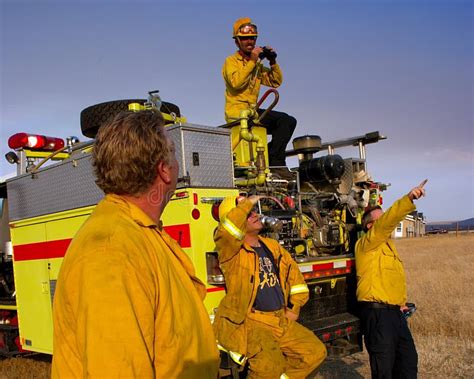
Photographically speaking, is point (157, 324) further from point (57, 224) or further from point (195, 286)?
point (57, 224)

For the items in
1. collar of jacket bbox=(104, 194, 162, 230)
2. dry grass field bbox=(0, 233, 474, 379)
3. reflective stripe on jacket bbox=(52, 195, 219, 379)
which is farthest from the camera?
dry grass field bbox=(0, 233, 474, 379)

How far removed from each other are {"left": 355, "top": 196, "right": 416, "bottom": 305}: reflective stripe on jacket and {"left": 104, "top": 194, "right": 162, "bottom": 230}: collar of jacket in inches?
135

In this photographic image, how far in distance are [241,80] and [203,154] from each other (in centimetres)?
166

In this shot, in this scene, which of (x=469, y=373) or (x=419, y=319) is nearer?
(x=469, y=373)

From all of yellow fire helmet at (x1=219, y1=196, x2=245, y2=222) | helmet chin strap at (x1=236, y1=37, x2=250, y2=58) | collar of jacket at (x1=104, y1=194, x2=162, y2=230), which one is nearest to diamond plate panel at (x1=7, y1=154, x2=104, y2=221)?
yellow fire helmet at (x1=219, y1=196, x2=245, y2=222)

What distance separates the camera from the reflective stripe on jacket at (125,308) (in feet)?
4.83

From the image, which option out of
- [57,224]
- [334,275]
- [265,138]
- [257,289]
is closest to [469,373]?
[334,275]

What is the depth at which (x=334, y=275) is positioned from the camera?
231 inches

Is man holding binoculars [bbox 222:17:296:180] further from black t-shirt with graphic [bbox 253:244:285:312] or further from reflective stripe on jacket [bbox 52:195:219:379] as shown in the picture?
reflective stripe on jacket [bbox 52:195:219:379]

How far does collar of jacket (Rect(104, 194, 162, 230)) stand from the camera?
1775 mm

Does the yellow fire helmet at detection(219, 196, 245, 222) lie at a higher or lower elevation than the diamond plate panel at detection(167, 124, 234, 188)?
lower

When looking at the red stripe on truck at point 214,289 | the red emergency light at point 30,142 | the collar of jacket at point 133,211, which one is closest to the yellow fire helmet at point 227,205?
the red stripe on truck at point 214,289

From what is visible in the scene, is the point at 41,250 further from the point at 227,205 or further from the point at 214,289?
the point at 227,205

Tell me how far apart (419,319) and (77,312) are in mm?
7946
